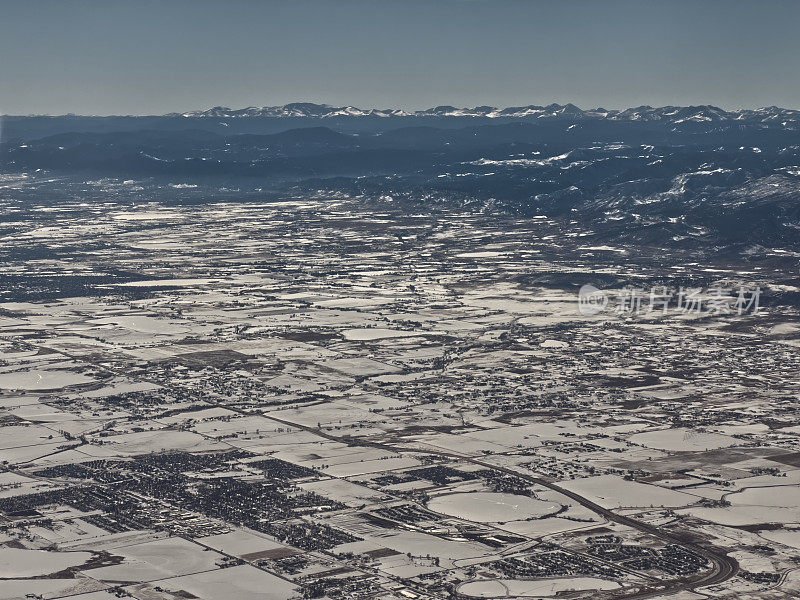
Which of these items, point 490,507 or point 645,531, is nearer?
point 645,531

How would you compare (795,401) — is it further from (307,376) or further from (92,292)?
(92,292)

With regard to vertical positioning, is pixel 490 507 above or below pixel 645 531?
below

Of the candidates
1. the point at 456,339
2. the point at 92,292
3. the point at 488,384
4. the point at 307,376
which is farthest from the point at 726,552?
the point at 92,292

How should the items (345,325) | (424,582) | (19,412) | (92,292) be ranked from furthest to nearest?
1. (92,292)
2. (345,325)
3. (19,412)
4. (424,582)

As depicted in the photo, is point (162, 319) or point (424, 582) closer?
point (424, 582)

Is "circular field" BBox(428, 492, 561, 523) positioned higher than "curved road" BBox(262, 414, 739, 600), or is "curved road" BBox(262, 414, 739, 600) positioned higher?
"curved road" BBox(262, 414, 739, 600)

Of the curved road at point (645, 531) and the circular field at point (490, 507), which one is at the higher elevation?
the curved road at point (645, 531)

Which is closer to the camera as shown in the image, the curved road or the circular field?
the curved road

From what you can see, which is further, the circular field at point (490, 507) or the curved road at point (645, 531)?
the circular field at point (490, 507)
